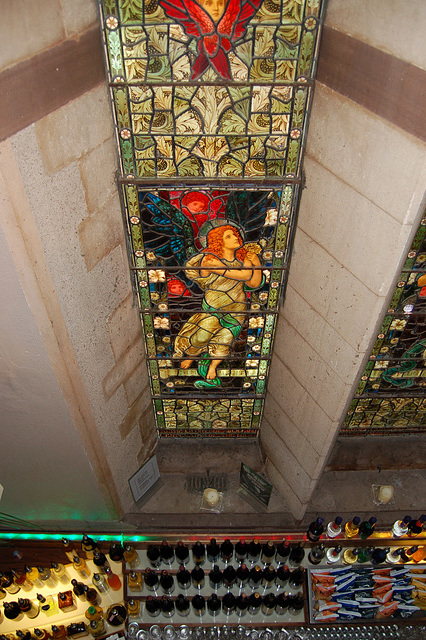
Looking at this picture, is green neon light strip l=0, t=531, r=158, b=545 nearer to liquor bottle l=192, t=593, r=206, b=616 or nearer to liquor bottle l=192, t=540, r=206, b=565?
liquor bottle l=192, t=540, r=206, b=565

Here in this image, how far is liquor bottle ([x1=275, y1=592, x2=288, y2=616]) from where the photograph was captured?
2.95 meters

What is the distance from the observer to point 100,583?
3088mm

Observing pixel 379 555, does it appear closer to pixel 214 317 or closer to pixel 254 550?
pixel 254 550

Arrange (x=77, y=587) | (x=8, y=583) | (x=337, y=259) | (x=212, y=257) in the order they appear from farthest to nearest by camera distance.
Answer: (x=8, y=583)
(x=77, y=587)
(x=212, y=257)
(x=337, y=259)

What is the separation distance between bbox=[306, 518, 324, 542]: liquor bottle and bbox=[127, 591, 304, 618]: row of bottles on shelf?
0.34 m

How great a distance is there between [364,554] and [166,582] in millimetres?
1199

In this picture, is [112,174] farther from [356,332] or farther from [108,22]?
[356,332]

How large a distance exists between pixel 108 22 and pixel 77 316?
1.25m

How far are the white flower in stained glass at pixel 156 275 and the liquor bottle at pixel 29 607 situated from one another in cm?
195

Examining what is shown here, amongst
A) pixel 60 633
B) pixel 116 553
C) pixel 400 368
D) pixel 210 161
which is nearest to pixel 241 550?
pixel 116 553

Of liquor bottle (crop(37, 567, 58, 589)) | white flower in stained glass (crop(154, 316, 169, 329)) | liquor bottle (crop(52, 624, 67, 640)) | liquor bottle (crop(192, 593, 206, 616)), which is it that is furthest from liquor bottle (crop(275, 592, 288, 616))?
white flower in stained glass (crop(154, 316, 169, 329))

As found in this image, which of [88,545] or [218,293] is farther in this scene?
[88,545]

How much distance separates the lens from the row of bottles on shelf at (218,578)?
2.98 metres

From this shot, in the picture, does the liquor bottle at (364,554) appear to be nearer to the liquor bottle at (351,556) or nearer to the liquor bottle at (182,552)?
the liquor bottle at (351,556)
